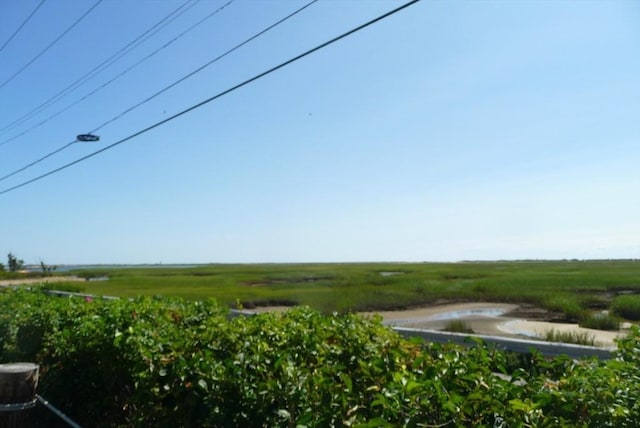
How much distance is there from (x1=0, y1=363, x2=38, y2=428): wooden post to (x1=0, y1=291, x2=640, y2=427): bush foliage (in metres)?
0.59

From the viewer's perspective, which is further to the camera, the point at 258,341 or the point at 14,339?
the point at 14,339

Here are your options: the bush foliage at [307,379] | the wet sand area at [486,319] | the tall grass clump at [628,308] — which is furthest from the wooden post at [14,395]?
the tall grass clump at [628,308]

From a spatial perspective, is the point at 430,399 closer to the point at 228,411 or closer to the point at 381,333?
the point at 228,411

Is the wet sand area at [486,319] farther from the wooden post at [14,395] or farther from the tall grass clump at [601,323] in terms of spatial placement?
the wooden post at [14,395]

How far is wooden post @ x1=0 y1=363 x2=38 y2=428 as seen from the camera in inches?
150

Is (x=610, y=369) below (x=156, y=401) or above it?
above

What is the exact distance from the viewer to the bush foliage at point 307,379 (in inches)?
76.4

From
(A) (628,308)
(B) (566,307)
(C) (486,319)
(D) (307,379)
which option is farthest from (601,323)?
(D) (307,379)

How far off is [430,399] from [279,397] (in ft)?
2.65

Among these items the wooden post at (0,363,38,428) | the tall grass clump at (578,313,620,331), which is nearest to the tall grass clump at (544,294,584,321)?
the tall grass clump at (578,313,620,331)

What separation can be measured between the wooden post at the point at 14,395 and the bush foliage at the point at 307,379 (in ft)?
1.94

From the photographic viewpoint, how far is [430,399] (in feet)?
6.42

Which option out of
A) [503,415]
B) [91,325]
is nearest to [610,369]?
[503,415]

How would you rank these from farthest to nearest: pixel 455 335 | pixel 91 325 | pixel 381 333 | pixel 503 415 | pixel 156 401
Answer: pixel 455 335 → pixel 91 325 → pixel 381 333 → pixel 156 401 → pixel 503 415
